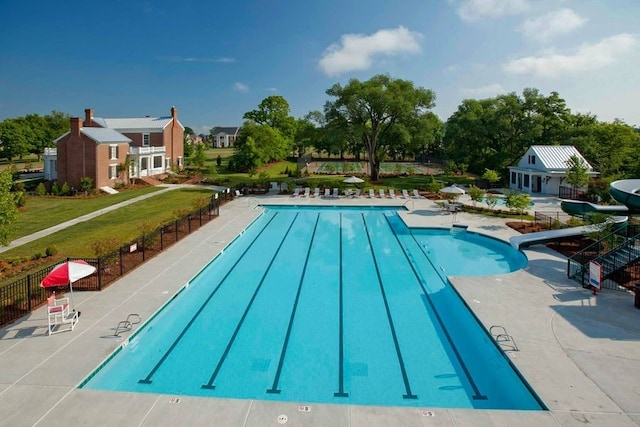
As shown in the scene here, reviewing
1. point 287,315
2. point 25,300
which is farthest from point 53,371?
point 287,315

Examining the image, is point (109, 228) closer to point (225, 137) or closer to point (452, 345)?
point (452, 345)

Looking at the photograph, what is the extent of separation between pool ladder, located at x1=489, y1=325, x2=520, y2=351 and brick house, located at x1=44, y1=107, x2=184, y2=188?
114 ft

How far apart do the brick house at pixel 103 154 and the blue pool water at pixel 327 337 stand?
75.2 ft

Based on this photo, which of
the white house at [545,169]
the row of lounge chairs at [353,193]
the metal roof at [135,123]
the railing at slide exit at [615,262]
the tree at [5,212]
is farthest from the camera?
the metal roof at [135,123]

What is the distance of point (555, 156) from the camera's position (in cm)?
3741

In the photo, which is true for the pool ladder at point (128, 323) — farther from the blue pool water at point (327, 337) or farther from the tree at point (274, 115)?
the tree at point (274, 115)

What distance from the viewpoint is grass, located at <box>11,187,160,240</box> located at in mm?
23383

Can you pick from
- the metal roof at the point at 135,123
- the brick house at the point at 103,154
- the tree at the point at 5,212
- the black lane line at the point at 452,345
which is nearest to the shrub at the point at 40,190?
the brick house at the point at 103,154

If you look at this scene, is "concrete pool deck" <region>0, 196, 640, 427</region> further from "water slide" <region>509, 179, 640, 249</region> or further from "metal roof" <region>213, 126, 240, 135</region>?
"metal roof" <region>213, 126, 240, 135</region>

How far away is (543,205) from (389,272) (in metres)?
19.3

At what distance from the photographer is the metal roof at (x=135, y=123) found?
48.6 m

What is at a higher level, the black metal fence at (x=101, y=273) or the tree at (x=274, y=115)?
the tree at (x=274, y=115)

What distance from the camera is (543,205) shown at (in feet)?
100

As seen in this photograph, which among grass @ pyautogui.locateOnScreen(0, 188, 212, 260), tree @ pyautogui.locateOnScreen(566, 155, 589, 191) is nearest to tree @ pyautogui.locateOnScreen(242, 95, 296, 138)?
grass @ pyautogui.locateOnScreen(0, 188, 212, 260)
